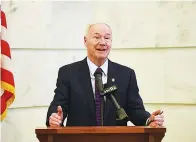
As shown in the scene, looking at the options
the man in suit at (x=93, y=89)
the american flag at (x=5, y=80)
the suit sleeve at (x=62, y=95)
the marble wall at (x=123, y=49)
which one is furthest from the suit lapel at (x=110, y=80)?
the marble wall at (x=123, y=49)

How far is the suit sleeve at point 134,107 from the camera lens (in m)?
2.36

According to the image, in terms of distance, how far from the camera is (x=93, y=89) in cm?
244

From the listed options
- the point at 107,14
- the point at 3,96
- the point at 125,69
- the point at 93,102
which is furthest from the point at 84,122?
the point at 107,14

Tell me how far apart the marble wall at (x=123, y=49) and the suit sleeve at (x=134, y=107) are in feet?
4.47

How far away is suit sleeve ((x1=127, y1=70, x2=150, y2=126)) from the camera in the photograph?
2.36 metres

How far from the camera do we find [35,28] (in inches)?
149

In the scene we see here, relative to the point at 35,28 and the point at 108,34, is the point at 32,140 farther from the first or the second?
the point at 108,34

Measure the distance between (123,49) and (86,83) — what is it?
151 centimetres


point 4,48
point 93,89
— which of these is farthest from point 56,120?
point 4,48

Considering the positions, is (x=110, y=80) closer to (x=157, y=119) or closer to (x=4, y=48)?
(x=157, y=119)

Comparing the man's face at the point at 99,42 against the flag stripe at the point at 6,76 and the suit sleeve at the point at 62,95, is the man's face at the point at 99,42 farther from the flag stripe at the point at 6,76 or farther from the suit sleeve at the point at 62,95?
the flag stripe at the point at 6,76

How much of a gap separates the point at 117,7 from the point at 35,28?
862 mm

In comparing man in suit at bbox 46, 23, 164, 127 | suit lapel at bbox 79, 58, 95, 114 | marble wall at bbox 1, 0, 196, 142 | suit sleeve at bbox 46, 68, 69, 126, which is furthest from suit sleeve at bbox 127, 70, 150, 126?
marble wall at bbox 1, 0, 196, 142

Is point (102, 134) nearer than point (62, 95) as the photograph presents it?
Yes
